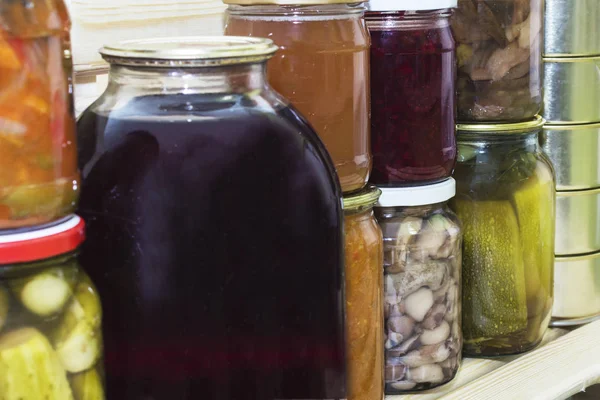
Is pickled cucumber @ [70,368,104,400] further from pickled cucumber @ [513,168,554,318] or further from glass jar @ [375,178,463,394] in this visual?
pickled cucumber @ [513,168,554,318]

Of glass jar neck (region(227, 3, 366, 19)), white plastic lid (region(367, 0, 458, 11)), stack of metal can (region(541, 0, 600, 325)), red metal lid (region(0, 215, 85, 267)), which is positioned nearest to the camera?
red metal lid (region(0, 215, 85, 267))

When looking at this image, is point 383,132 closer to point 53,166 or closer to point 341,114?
point 341,114

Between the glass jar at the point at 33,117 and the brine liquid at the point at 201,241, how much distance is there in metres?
0.04

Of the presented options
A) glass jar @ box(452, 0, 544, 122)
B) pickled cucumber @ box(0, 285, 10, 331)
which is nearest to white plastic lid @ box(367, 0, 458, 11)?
glass jar @ box(452, 0, 544, 122)

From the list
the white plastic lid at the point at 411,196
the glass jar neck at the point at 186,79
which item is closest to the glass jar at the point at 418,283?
the white plastic lid at the point at 411,196

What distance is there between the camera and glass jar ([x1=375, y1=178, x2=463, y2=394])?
37.2 inches

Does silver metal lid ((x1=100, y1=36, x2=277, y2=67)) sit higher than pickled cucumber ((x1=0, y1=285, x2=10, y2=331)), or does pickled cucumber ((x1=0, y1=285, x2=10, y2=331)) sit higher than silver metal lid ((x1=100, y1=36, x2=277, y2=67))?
silver metal lid ((x1=100, y1=36, x2=277, y2=67))

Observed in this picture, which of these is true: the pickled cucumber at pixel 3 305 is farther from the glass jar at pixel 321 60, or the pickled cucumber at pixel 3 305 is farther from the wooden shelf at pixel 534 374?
the wooden shelf at pixel 534 374

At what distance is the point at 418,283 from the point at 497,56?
0.28 meters

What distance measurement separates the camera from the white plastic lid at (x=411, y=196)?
931 mm

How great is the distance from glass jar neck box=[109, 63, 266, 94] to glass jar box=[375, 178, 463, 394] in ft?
1.07

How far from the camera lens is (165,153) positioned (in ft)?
1.98

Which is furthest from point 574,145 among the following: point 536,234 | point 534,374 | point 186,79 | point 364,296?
point 186,79

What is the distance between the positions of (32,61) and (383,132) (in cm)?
43
